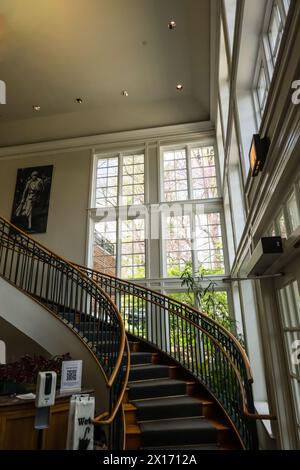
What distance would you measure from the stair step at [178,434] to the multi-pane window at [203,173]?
5.39 metres

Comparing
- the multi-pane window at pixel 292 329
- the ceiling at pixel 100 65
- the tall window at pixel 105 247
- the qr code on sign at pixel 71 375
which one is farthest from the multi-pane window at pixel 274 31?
the tall window at pixel 105 247

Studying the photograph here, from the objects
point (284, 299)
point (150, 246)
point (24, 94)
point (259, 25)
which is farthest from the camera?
point (24, 94)

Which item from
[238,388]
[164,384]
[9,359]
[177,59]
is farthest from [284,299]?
[177,59]

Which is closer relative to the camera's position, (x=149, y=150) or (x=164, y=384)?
(x=164, y=384)

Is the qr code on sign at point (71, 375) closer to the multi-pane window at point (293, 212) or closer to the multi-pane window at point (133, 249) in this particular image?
the multi-pane window at point (293, 212)

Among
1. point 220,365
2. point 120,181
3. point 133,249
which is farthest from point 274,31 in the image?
point 120,181

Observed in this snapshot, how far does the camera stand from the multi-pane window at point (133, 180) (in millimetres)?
8117

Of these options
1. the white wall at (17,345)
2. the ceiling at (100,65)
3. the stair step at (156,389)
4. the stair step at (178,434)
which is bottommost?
the stair step at (178,434)

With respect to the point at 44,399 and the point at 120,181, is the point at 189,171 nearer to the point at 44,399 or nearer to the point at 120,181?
the point at 120,181

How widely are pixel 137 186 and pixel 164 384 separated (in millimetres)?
5317

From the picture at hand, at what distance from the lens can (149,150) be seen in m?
8.37

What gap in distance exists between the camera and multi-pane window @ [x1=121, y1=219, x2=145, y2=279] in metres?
7.46

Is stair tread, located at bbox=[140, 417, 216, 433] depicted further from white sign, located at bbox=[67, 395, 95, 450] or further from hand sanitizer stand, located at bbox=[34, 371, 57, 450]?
hand sanitizer stand, located at bbox=[34, 371, 57, 450]

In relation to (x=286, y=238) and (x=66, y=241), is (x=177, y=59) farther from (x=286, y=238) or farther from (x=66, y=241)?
(x=286, y=238)
